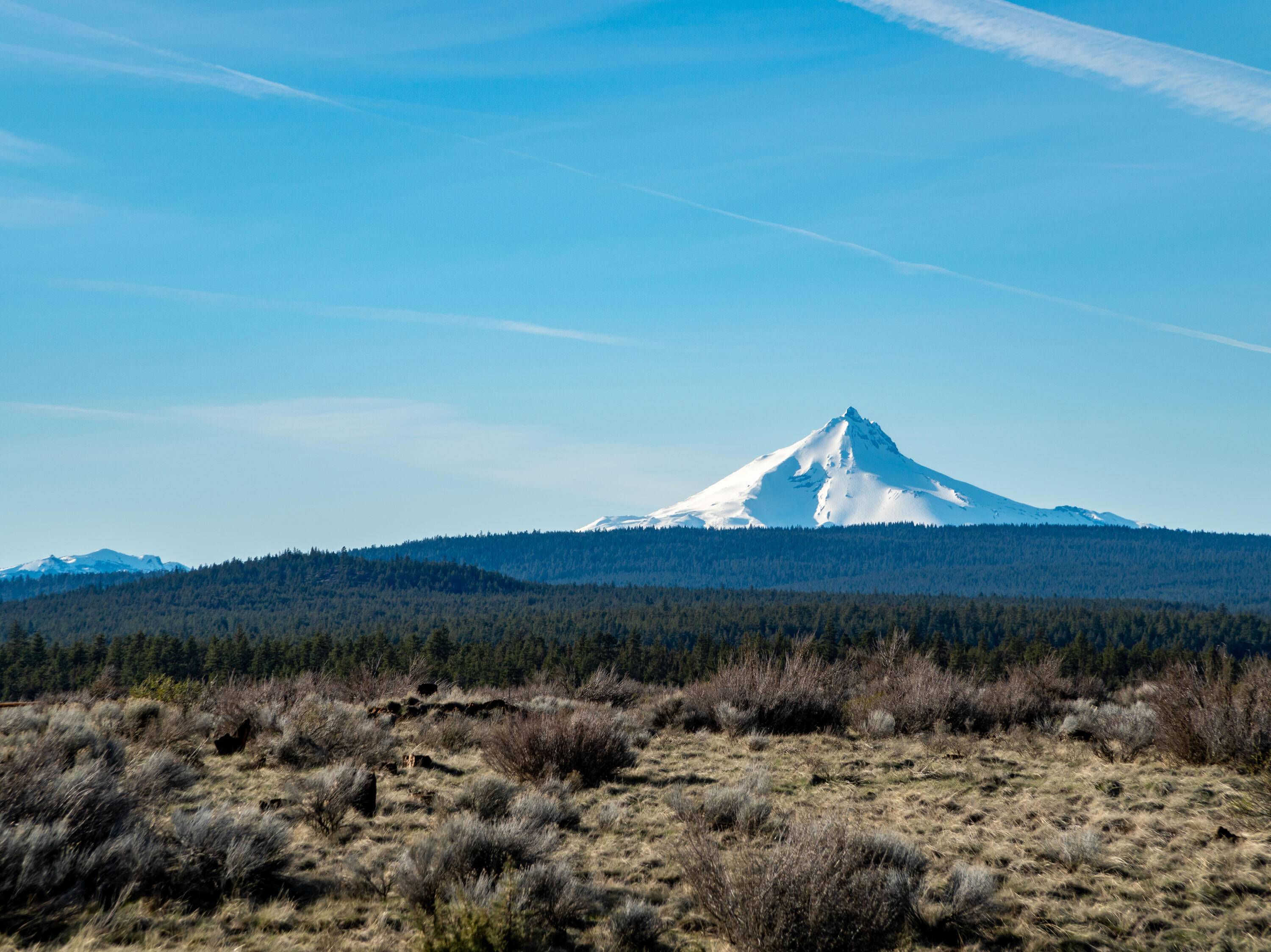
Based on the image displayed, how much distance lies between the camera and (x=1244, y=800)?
10953 mm

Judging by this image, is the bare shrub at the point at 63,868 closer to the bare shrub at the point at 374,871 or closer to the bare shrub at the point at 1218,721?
the bare shrub at the point at 374,871

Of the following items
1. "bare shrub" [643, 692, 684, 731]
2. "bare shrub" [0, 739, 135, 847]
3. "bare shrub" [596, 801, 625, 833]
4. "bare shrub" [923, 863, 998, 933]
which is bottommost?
"bare shrub" [643, 692, 684, 731]

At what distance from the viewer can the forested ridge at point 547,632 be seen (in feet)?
233

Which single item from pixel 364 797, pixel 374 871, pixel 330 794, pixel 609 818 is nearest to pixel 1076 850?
pixel 609 818

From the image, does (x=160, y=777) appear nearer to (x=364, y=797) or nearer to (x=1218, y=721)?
(x=364, y=797)

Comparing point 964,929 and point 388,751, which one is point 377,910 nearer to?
point 964,929

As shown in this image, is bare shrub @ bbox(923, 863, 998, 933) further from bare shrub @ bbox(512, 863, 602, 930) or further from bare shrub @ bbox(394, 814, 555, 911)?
bare shrub @ bbox(394, 814, 555, 911)

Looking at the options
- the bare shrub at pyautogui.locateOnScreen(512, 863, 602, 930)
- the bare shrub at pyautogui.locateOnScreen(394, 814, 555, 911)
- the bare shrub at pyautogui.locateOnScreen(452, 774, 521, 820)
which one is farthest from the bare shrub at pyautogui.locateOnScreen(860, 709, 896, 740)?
the bare shrub at pyautogui.locateOnScreen(512, 863, 602, 930)

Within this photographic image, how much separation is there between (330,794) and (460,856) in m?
2.71

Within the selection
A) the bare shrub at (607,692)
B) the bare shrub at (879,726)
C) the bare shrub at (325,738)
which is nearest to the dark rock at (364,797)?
the bare shrub at (325,738)

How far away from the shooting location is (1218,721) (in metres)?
13.3

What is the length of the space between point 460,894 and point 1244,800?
31.1 feet

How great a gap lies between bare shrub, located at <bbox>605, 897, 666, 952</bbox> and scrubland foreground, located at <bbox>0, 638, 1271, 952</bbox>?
0.08 feet

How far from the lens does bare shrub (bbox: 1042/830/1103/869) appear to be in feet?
29.6
